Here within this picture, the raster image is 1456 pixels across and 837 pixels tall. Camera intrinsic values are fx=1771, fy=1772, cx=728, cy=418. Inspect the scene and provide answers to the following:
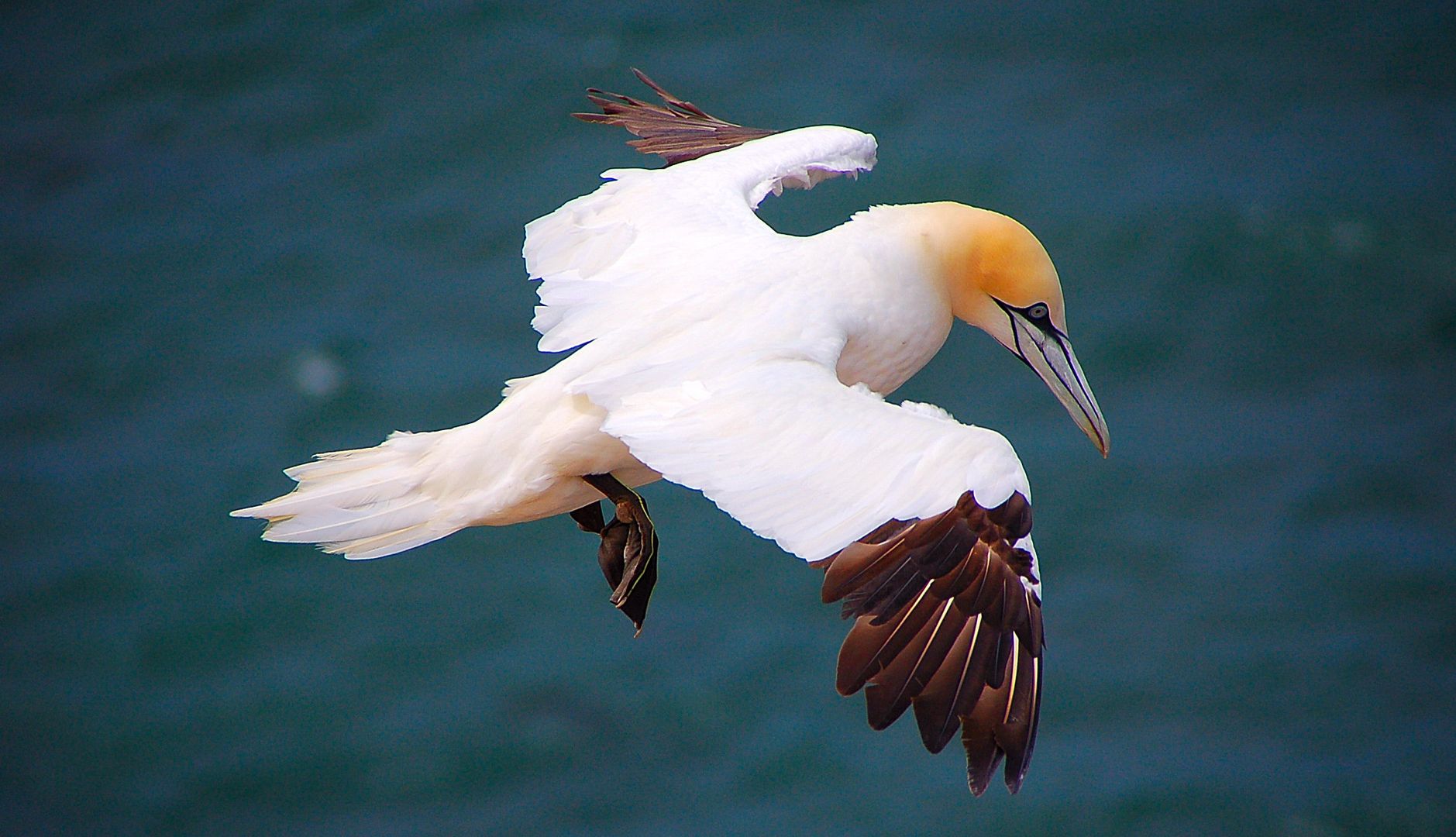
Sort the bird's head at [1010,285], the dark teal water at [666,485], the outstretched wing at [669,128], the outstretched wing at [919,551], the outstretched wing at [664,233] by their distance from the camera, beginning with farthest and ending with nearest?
1. the dark teal water at [666,485]
2. the outstretched wing at [669,128]
3. the bird's head at [1010,285]
4. the outstretched wing at [664,233]
5. the outstretched wing at [919,551]

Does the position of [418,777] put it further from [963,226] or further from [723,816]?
[963,226]

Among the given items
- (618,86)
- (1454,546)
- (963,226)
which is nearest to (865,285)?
(963,226)

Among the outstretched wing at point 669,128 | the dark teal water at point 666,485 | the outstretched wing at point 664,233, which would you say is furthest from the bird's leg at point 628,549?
the dark teal water at point 666,485

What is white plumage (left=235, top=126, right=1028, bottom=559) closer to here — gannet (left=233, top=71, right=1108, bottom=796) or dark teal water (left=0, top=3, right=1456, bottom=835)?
gannet (left=233, top=71, right=1108, bottom=796)

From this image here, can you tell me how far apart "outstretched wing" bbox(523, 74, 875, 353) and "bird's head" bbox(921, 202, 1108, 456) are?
520 mm

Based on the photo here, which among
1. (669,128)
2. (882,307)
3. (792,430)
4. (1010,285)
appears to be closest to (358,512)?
(792,430)

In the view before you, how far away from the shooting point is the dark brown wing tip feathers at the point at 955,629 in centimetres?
406

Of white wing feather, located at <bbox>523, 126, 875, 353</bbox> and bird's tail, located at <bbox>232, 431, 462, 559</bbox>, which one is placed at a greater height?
white wing feather, located at <bbox>523, 126, 875, 353</bbox>

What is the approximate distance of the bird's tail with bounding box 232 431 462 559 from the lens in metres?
5.02

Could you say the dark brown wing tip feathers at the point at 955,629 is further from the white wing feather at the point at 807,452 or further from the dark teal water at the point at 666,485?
the dark teal water at the point at 666,485

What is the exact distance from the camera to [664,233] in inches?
216

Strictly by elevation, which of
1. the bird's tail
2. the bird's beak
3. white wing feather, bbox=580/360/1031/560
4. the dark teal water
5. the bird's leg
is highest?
white wing feather, bbox=580/360/1031/560

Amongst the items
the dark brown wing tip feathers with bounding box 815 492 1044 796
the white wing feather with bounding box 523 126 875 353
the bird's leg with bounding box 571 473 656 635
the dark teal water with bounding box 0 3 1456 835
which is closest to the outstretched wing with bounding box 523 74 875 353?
the white wing feather with bounding box 523 126 875 353

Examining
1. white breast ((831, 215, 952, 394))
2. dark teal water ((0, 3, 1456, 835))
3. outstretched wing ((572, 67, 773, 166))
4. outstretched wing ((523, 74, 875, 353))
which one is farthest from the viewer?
dark teal water ((0, 3, 1456, 835))
